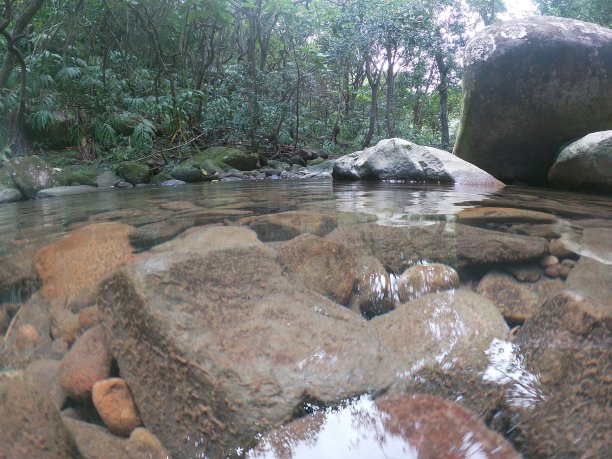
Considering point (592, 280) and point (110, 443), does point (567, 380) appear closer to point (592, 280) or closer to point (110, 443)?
point (592, 280)

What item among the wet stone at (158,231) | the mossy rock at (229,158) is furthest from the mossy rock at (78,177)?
the wet stone at (158,231)

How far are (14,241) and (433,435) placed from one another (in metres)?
2.44

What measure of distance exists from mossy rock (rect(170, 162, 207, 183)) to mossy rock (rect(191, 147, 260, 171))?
891 mm

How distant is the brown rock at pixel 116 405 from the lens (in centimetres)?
106

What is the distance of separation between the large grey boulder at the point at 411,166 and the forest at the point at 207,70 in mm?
3974

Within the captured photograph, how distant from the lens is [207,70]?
11430 mm

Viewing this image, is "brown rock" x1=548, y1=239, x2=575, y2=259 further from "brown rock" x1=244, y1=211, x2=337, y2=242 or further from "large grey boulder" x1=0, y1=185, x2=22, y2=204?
"large grey boulder" x1=0, y1=185, x2=22, y2=204

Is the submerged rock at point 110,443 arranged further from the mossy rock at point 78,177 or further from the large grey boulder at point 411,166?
the mossy rock at point 78,177

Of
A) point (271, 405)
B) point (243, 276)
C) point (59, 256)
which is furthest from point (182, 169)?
point (271, 405)

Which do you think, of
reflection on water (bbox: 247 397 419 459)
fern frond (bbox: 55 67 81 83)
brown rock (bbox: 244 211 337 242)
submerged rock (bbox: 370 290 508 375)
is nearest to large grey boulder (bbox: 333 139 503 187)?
brown rock (bbox: 244 211 337 242)

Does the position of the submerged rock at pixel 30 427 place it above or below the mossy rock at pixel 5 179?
below

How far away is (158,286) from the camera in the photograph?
50.4 inches

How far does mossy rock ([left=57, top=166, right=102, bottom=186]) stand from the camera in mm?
6705

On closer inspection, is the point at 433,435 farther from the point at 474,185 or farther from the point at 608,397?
the point at 474,185
